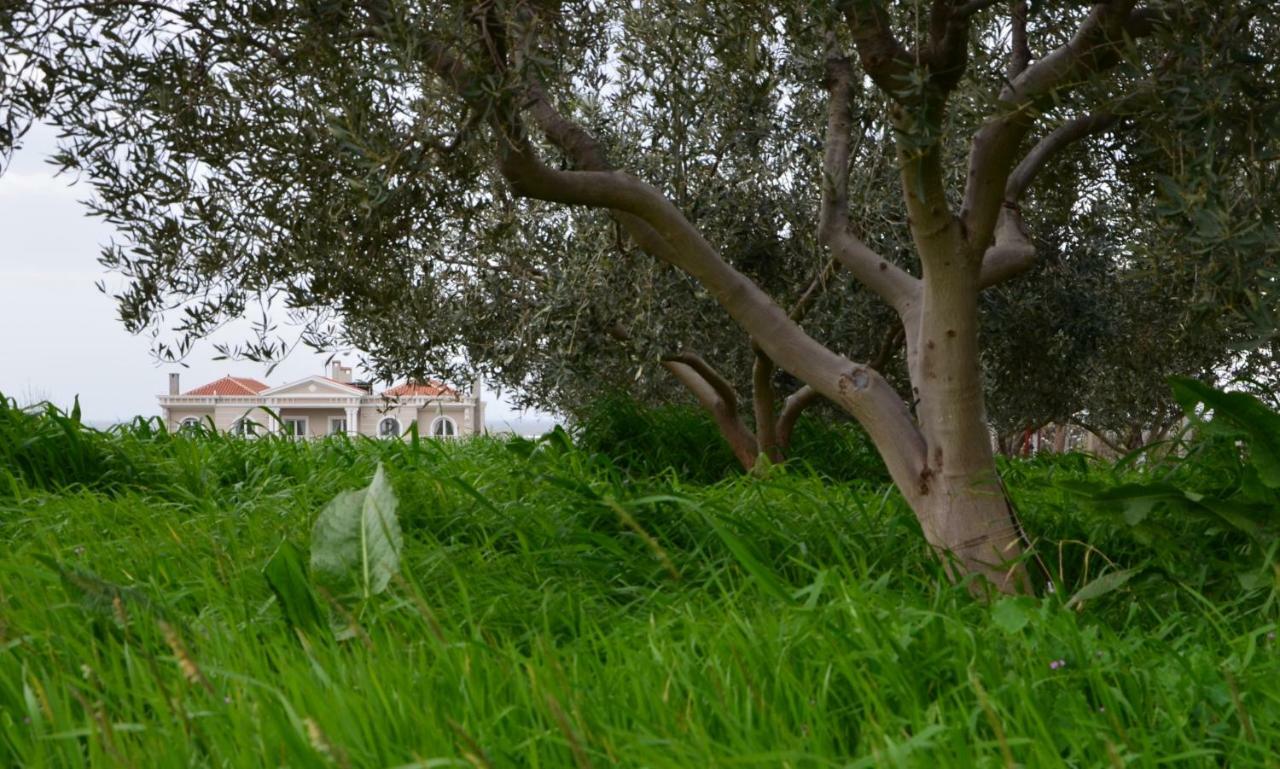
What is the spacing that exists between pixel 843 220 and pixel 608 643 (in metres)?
4.02

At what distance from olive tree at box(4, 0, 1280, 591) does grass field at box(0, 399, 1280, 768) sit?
0.81 metres

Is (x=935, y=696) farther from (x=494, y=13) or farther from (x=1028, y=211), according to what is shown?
(x=1028, y=211)

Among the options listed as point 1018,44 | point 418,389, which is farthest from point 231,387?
point 1018,44

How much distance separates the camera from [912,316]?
6340 millimetres

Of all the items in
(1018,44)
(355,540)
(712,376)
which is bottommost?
(355,540)

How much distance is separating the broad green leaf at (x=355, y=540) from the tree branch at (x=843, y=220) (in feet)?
10.9

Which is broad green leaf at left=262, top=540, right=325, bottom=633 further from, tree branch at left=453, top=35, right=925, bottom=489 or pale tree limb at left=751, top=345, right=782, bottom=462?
pale tree limb at left=751, top=345, right=782, bottom=462

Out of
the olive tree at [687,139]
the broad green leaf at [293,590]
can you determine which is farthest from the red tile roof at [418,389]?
the broad green leaf at [293,590]

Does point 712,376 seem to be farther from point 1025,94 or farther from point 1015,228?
point 1025,94

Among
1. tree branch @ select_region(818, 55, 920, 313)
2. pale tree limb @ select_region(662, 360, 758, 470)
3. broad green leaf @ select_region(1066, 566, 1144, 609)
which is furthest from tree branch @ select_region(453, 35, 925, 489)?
pale tree limb @ select_region(662, 360, 758, 470)

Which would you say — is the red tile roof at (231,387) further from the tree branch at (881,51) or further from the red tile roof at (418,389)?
the tree branch at (881,51)

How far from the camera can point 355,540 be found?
4.23 metres

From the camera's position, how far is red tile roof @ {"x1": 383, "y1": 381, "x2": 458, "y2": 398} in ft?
36.0

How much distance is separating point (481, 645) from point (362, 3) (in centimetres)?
304
